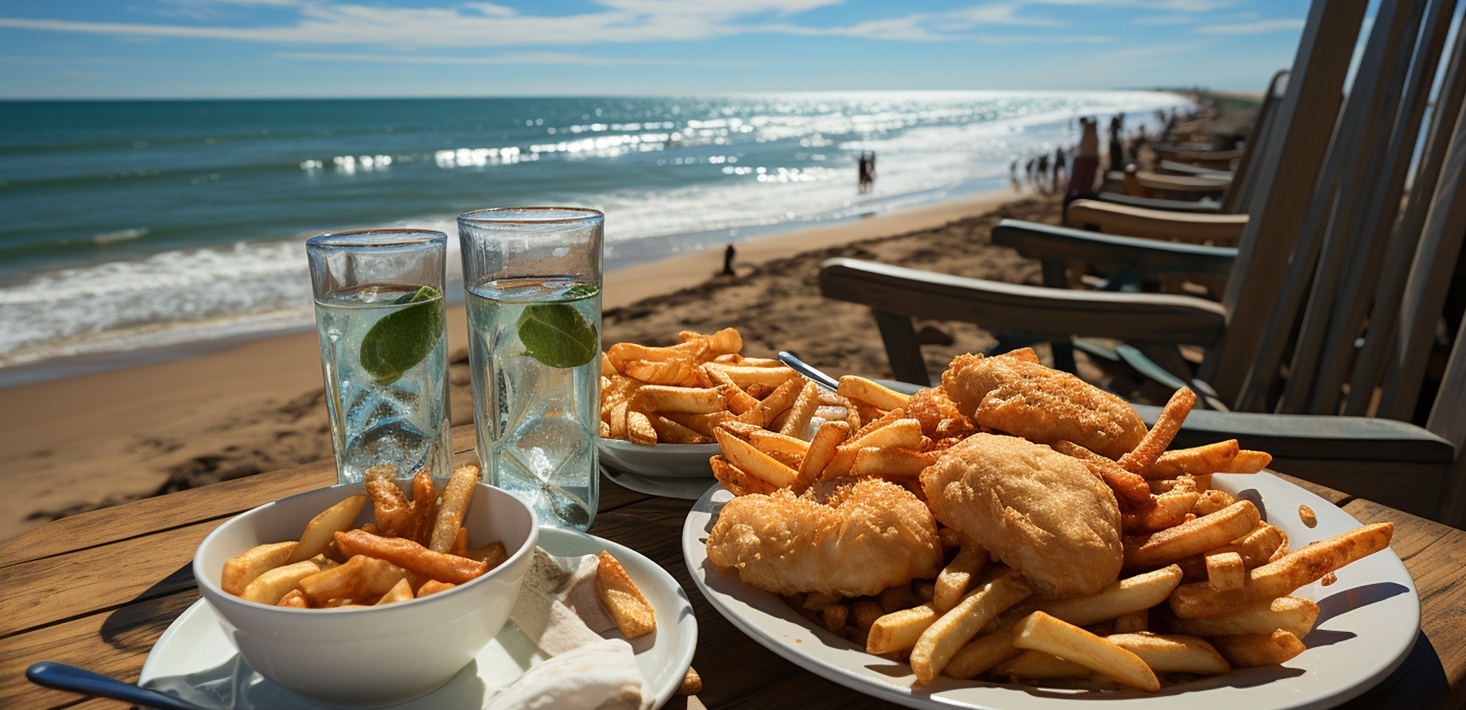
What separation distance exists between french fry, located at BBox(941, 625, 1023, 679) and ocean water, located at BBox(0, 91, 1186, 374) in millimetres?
9916

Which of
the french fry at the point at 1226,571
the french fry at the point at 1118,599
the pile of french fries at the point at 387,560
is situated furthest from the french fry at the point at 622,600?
the french fry at the point at 1226,571

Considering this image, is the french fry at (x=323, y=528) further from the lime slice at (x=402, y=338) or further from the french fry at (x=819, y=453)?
the french fry at (x=819, y=453)

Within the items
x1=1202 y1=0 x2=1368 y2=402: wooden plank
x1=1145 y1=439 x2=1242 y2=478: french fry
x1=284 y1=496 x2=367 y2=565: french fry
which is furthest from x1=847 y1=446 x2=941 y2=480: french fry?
x1=1202 y1=0 x2=1368 y2=402: wooden plank

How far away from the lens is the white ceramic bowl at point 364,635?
32.1 inches

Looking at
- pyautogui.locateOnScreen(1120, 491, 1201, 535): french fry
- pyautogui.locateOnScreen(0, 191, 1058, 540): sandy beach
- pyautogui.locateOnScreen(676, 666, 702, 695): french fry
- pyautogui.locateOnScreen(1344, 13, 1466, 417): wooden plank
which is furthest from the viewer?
pyautogui.locateOnScreen(0, 191, 1058, 540): sandy beach

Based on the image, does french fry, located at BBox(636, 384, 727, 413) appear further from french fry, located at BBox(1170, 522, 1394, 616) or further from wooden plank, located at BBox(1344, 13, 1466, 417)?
wooden plank, located at BBox(1344, 13, 1466, 417)

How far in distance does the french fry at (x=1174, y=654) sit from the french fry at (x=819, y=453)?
1.43ft

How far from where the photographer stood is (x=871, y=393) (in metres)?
1.51

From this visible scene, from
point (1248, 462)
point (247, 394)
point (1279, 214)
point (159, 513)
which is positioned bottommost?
point (247, 394)

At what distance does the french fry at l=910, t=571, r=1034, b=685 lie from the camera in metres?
0.87

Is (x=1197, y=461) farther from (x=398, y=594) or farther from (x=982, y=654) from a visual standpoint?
(x=398, y=594)

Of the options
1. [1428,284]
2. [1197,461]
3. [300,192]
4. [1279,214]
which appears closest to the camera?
[1197,461]

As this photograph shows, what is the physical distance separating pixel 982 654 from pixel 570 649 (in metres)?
0.47

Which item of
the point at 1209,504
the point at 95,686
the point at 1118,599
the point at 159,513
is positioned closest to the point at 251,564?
the point at 95,686
